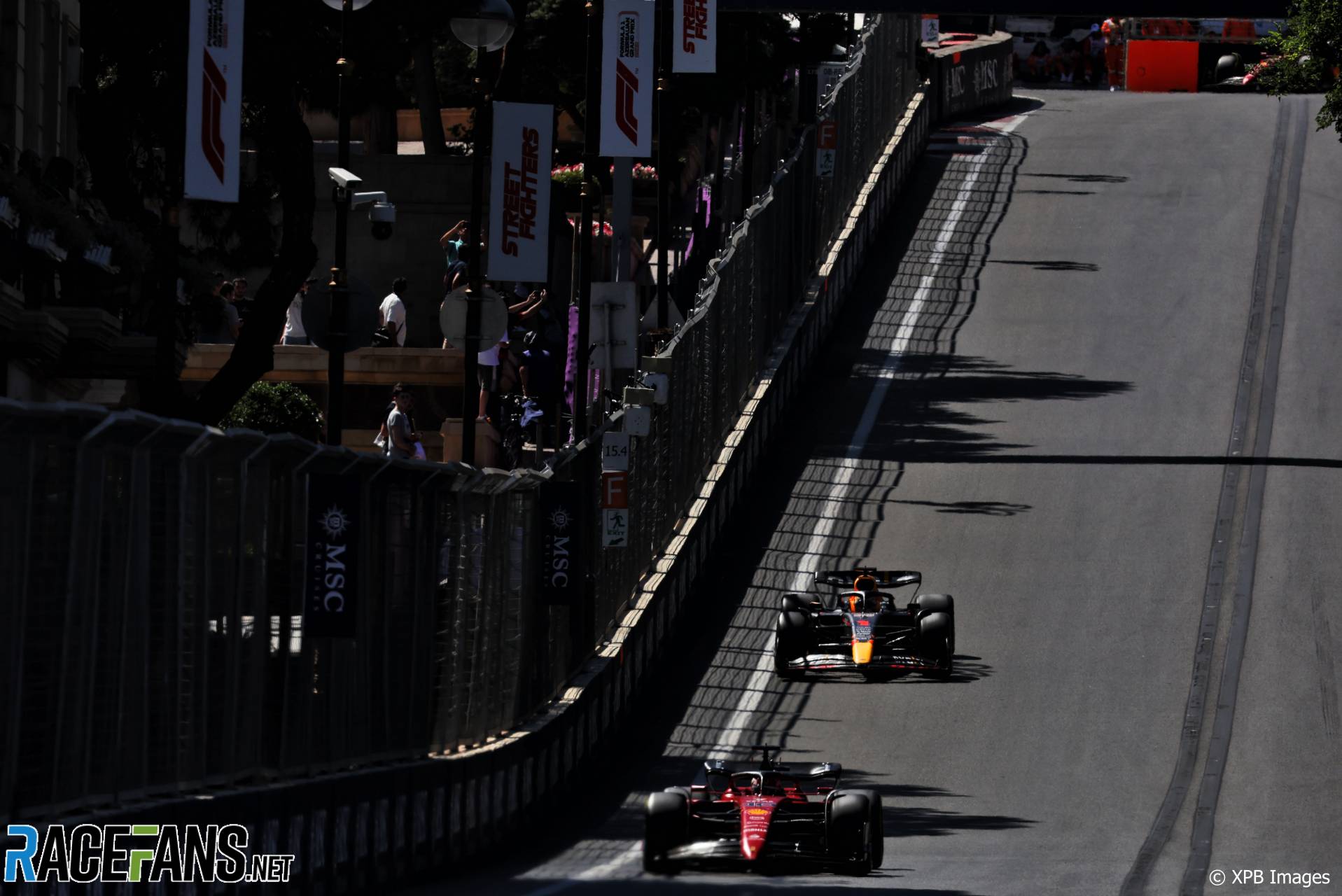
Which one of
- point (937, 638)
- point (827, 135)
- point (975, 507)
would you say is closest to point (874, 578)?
point (937, 638)

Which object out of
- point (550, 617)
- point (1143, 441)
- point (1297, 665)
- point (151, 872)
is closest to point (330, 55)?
point (550, 617)

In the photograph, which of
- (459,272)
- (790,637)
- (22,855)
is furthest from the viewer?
(459,272)

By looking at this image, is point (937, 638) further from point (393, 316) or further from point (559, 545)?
point (393, 316)

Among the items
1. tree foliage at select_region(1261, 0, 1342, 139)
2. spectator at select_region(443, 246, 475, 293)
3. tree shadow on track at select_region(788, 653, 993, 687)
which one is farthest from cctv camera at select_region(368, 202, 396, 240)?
tree foliage at select_region(1261, 0, 1342, 139)

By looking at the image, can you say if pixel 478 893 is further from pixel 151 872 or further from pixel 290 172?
pixel 290 172

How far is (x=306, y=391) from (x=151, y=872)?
20927mm

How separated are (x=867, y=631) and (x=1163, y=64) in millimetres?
55252

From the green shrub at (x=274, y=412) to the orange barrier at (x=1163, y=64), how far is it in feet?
175

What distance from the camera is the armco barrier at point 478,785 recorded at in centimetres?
1238

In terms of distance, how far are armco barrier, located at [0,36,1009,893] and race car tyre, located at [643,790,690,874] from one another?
1319 mm

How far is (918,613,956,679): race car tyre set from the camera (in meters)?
22.7

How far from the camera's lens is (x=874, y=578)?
76.0 ft

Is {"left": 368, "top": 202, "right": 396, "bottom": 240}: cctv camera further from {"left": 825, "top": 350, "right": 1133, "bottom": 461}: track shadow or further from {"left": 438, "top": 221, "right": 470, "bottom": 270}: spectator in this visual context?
{"left": 825, "top": 350, "right": 1133, "bottom": 461}: track shadow

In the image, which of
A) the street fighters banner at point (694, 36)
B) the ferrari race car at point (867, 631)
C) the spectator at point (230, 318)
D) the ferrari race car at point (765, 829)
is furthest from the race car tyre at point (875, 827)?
the street fighters banner at point (694, 36)
